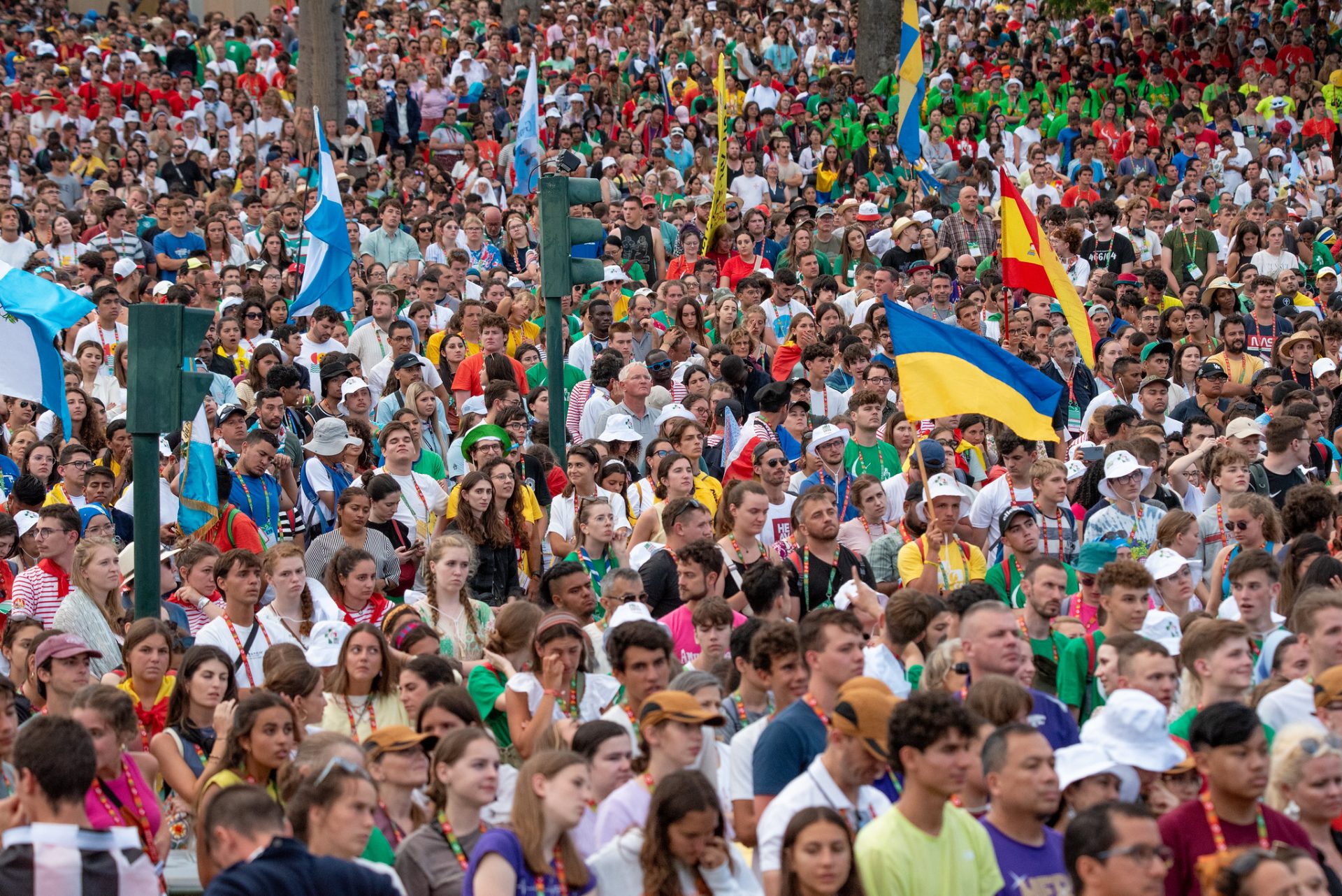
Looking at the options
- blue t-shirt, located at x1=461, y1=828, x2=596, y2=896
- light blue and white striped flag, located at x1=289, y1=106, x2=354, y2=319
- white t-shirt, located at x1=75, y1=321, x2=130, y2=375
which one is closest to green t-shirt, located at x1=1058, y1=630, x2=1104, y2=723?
blue t-shirt, located at x1=461, y1=828, x2=596, y2=896

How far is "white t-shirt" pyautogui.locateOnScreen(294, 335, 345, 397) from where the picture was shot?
46.1 feet

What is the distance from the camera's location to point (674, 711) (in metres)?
6.16

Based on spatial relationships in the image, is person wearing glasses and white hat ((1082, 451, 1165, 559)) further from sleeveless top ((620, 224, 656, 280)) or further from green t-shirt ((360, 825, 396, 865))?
sleeveless top ((620, 224, 656, 280))

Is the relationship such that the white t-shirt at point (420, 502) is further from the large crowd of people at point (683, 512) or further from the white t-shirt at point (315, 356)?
the white t-shirt at point (315, 356)

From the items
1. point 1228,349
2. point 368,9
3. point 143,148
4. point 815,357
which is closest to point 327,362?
point 815,357

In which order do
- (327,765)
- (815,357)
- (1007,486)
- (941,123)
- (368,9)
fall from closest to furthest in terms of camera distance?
(327,765) < (1007,486) < (815,357) < (941,123) < (368,9)

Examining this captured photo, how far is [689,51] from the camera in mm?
27750

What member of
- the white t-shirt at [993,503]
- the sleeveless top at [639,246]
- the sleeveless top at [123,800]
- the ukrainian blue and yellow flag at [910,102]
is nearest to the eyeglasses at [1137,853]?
the sleeveless top at [123,800]

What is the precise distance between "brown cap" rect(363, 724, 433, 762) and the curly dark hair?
5.80 ft

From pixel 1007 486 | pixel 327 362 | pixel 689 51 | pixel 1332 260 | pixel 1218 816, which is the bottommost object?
pixel 1218 816

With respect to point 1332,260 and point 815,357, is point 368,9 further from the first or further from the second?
point 815,357

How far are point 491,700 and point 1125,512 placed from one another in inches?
181

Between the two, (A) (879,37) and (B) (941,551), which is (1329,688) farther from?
(A) (879,37)

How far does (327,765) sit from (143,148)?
18.2 m
